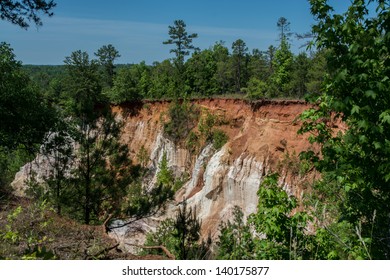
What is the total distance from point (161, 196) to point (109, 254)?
9.61 meters

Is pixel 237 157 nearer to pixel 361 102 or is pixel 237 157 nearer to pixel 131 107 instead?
pixel 131 107

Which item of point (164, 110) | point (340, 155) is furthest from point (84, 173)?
point (164, 110)

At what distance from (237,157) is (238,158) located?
0.89 feet

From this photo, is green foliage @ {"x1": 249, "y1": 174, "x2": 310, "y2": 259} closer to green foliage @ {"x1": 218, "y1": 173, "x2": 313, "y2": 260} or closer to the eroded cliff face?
green foliage @ {"x1": 218, "y1": 173, "x2": 313, "y2": 260}

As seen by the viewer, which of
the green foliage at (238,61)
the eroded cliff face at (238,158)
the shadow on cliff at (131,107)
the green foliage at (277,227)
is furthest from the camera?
the green foliage at (238,61)

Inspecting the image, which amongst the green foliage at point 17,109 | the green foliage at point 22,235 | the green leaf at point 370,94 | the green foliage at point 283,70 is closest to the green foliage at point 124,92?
the green foliage at point 283,70

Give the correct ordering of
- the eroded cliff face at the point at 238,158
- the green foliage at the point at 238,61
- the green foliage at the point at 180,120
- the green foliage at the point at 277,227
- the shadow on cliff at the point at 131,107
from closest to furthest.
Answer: the green foliage at the point at 277,227 → the eroded cliff face at the point at 238,158 → the green foliage at the point at 180,120 → the shadow on cliff at the point at 131,107 → the green foliage at the point at 238,61

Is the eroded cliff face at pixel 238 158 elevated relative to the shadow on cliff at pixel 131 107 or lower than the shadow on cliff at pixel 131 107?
lower

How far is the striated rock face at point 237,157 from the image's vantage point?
20516 millimetres

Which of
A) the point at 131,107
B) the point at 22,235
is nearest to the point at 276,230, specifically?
the point at 22,235

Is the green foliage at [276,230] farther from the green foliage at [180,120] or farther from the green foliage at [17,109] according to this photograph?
the green foliage at [180,120]

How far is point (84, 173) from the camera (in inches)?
595

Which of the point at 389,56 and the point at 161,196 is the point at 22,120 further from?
the point at 389,56

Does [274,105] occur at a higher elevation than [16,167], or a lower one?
higher
